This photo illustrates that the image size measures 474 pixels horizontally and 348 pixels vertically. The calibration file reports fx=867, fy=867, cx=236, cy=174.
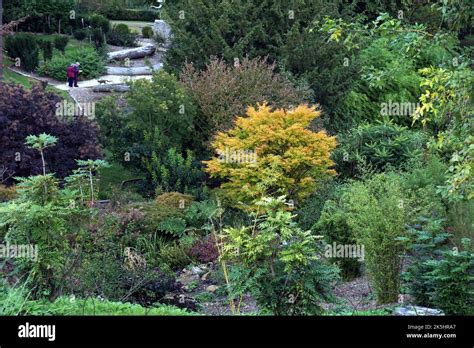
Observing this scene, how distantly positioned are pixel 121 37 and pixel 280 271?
107 feet

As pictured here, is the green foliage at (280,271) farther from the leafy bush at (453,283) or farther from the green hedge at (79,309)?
the leafy bush at (453,283)

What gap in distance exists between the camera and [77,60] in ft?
109

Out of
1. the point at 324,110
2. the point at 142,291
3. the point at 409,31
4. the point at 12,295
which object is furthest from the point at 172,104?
the point at 12,295

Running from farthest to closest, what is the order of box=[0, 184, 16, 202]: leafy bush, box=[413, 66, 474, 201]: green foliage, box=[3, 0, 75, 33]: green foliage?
box=[3, 0, 75, 33]: green foliage → box=[0, 184, 16, 202]: leafy bush → box=[413, 66, 474, 201]: green foliage

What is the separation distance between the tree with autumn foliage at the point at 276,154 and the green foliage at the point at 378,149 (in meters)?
1.97

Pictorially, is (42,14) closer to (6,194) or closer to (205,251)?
(6,194)

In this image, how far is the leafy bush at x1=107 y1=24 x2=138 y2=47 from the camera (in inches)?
1578

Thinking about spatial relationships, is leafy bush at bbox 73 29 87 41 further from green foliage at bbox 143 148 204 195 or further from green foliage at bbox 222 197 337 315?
green foliage at bbox 222 197 337 315

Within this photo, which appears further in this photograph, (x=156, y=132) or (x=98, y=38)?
(x=98, y=38)

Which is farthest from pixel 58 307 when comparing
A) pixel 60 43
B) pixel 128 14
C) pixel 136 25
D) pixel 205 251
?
pixel 128 14

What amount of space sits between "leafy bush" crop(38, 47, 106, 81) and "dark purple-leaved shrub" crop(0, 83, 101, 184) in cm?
1480

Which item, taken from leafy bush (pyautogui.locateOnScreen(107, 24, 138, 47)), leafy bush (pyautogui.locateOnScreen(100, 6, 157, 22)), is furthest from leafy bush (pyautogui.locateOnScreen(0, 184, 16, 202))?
leafy bush (pyautogui.locateOnScreen(100, 6, 157, 22))

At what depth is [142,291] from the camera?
10812mm

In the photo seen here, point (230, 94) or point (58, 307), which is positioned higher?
point (58, 307)
